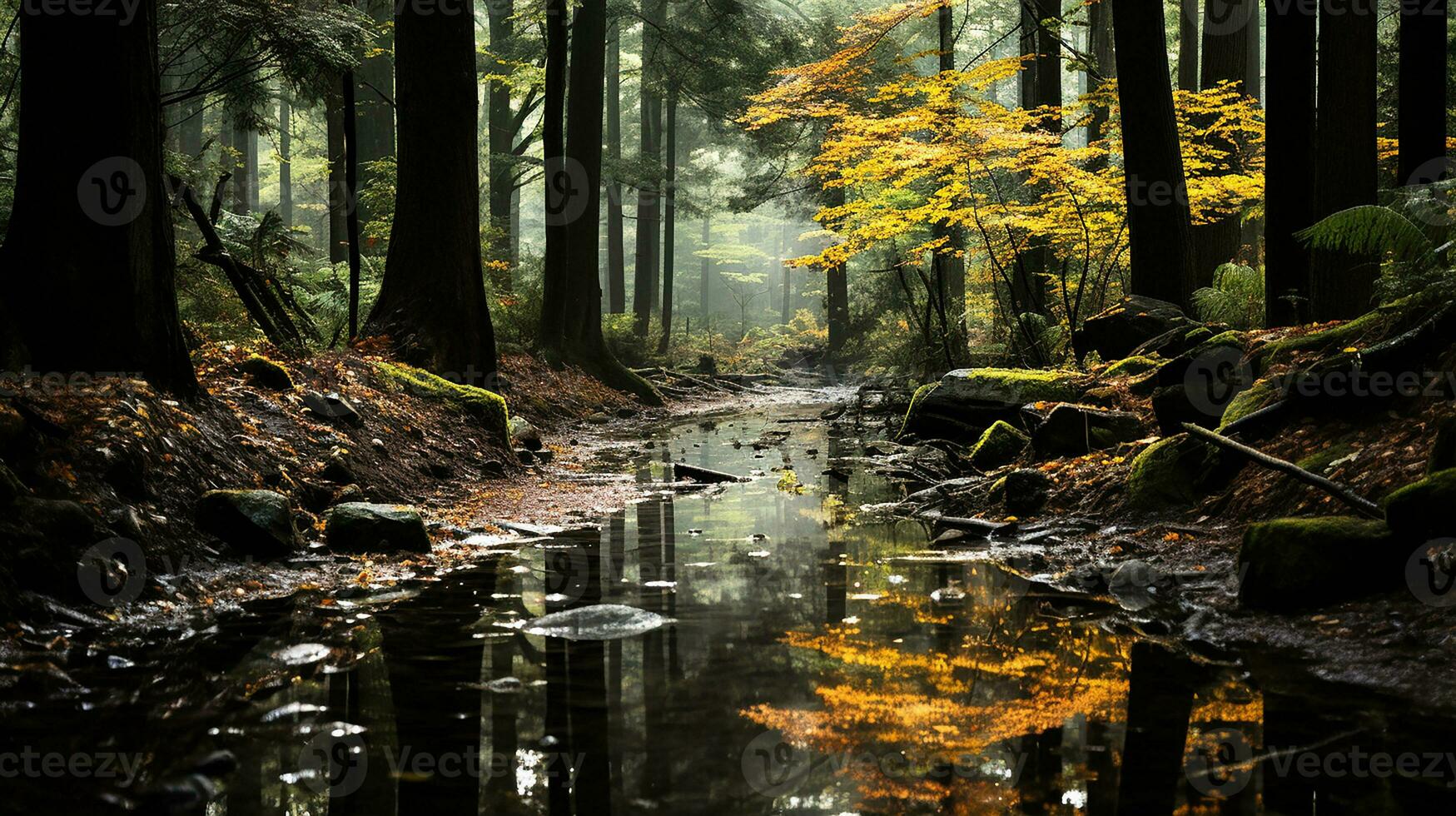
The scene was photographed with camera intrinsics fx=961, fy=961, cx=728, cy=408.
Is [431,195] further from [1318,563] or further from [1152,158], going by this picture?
[1318,563]

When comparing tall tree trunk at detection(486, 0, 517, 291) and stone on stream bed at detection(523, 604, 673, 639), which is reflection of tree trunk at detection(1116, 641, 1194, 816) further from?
tall tree trunk at detection(486, 0, 517, 291)

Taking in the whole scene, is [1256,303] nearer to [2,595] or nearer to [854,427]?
[854,427]

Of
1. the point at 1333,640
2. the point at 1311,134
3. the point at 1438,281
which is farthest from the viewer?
the point at 1311,134

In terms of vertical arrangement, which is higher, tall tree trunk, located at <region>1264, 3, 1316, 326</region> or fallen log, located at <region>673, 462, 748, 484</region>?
tall tree trunk, located at <region>1264, 3, 1316, 326</region>

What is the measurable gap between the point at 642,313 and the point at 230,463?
25.1 m

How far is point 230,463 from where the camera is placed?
5.40m

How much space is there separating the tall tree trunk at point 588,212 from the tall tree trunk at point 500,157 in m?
2.07

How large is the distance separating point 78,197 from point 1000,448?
6584 mm

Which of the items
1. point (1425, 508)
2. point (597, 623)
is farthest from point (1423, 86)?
point (597, 623)

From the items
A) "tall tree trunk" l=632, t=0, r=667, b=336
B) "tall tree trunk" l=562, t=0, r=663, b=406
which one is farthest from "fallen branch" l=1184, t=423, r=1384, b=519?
"tall tree trunk" l=632, t=0, r=667, b=336

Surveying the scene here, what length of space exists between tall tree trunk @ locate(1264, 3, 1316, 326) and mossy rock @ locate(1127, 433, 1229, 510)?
2.52 metres

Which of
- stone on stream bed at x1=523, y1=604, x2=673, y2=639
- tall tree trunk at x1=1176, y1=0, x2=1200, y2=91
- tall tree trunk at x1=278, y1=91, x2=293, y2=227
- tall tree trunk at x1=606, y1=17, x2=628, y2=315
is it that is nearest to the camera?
stone on stream bed at x1=523, y1=604, x2=673, y2=639

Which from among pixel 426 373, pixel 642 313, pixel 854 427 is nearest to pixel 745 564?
pixel 426 373

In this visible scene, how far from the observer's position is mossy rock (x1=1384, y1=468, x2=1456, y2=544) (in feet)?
11.3
